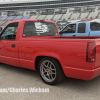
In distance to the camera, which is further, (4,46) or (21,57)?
(4,46)

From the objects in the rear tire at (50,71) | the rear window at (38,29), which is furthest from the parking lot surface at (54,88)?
the rear window at (38,29)

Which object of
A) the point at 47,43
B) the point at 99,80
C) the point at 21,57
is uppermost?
the point at 47,43

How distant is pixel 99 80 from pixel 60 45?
161cm

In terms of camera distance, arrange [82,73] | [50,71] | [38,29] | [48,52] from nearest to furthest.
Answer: [82,73], [48,52], [50,71], [38,29]

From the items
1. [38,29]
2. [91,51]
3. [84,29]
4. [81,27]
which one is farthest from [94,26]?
[91,51]

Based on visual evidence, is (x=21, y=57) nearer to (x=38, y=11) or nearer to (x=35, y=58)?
(x=35, y=58)

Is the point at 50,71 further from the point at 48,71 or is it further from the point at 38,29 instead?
the point at 38,29

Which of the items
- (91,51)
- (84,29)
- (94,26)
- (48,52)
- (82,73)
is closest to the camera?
(91,51)

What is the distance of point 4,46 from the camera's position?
4.10 m

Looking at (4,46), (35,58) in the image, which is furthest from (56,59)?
(4,46)

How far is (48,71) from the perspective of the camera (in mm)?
3197

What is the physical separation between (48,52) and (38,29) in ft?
4.45

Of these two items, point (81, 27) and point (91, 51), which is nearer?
point (91, 51)

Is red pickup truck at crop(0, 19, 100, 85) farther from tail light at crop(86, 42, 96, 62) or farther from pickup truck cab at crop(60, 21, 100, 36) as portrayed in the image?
pickup truck cab at crop(60, 21, 100, 36)
